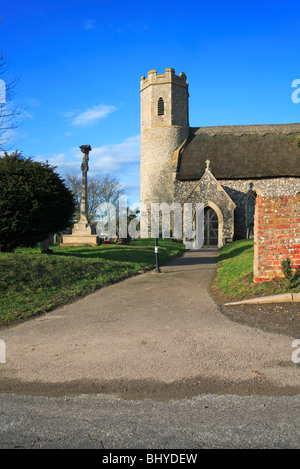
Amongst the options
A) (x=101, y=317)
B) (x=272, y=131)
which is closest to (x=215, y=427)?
(x=101, y=317)

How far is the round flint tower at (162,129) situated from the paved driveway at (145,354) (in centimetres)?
2819

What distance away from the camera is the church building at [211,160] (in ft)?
94.4

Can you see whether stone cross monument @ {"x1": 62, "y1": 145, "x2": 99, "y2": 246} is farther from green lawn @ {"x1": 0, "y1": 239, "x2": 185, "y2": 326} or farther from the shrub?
green lawn @ {"x1": 0, "y1": 239, "x2": 185, "y2": 326}

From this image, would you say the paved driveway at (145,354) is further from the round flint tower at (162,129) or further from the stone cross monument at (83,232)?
the round flint tower at (162,129)

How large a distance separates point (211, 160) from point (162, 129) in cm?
622

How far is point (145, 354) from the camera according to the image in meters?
4.84

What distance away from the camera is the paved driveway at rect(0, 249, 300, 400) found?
391 cm

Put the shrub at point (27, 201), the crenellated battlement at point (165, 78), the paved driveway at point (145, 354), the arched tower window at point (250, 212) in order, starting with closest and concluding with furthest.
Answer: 1. the paved driveway at point (145, 354)
2. the shrub at point (27, 201)
3. the arched tower window at point (250, 212)
4. the crenellated battlement at point (165, 78)

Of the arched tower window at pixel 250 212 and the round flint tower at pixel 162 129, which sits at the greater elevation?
the round flint tower at pixel 162 129

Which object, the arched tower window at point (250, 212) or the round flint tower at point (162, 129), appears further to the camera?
the round flint tower at point (162, 129)

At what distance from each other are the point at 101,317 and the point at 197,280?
15.8 feet

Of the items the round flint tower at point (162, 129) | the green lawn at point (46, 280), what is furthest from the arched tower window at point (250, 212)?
the green lawn at point (46, 280)

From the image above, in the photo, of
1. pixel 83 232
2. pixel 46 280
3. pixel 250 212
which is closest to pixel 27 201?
pixel 46 280

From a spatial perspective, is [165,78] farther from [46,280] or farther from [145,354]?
[145,354]
